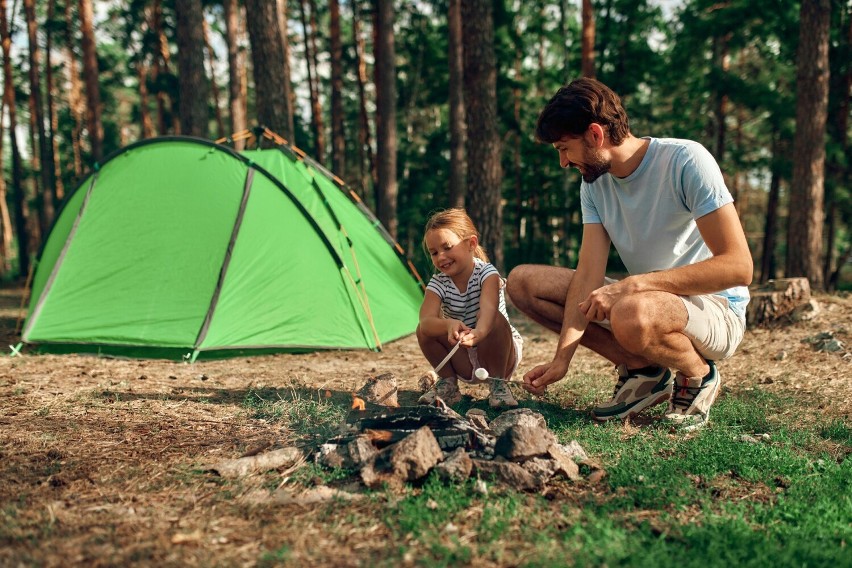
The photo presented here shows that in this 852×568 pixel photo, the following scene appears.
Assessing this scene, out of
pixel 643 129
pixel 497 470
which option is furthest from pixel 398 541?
pixel 643 129

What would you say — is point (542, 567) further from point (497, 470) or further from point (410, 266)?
point (410, 266)

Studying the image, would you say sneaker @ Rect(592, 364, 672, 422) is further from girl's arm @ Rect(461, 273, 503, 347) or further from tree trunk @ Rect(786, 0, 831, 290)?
tree trunk @ Rect(786, 0, 831, 290)

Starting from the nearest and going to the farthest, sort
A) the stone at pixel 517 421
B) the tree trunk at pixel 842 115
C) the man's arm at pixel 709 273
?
the stone at pixel 517 421 → the man's arm at pixel 709 273 → the tree trunk at pixel 842 115

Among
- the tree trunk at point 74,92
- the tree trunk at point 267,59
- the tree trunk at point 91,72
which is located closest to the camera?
the tree trunk at point 267,59

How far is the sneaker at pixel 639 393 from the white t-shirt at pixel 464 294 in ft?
2.50

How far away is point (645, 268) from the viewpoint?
3.74 m

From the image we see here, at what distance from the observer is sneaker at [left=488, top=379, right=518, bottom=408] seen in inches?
157

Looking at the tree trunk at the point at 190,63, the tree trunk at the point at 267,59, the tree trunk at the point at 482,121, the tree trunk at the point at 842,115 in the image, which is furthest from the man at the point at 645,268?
the tree trunk at the point at 842,115

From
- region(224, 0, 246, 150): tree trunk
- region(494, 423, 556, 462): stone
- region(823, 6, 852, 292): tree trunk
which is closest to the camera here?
region(494, 423, 556, 462): stone

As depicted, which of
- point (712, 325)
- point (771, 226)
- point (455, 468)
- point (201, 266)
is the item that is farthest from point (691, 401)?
point (771, 226)

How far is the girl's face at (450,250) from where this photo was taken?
4.04 meters

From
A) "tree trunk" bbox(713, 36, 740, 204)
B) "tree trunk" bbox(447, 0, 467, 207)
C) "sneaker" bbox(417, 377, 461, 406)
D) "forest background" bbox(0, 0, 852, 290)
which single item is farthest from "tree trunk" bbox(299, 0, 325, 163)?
"sneaker" bbox(417, 377, 461, 406)

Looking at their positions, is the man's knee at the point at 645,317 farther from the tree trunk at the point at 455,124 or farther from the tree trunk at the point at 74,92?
the tree trunk at the point at 74,92

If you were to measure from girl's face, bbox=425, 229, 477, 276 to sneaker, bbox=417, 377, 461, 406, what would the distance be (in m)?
0.66
